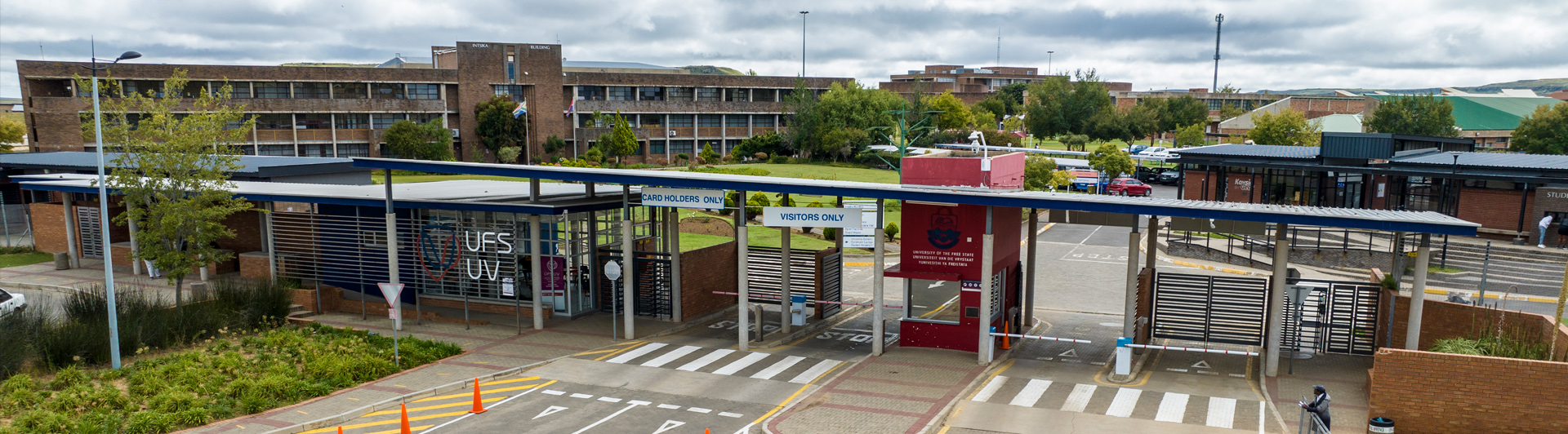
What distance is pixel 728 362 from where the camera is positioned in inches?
760

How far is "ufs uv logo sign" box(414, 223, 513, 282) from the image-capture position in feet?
75.6

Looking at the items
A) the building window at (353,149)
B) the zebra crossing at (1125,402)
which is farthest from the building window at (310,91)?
the zebra crossing at (1125,402)

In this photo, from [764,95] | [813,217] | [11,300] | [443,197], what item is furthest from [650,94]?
[813,217]

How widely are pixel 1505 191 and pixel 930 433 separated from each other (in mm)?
36387

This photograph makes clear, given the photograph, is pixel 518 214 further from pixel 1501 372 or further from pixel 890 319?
pixel 1501 372

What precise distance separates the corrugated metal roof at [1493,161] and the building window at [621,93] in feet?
193

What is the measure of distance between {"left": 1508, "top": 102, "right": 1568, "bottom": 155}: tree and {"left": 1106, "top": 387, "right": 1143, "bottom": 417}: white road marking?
60735 millimetres

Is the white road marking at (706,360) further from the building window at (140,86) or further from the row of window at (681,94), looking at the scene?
the row of window at (681,94)

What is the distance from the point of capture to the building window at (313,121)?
68.3m

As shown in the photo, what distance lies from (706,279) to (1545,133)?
64.6m

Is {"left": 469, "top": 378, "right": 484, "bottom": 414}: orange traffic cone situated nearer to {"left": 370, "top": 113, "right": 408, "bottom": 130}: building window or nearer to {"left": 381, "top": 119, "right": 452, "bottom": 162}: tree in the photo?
{"left": 381, "top": 119, "right": 452, "bottom": 162}: tree

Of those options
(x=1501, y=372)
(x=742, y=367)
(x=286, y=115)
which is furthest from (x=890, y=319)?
(x=286, y=115)

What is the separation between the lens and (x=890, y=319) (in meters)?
24.0

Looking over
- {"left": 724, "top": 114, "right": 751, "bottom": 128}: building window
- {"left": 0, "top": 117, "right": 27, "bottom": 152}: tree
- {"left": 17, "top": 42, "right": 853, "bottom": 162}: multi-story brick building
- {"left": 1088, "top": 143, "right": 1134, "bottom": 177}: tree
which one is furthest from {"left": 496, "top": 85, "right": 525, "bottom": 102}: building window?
{"left": 1088, "top": 143, "right": 1134, "bottom": 177}: tree
